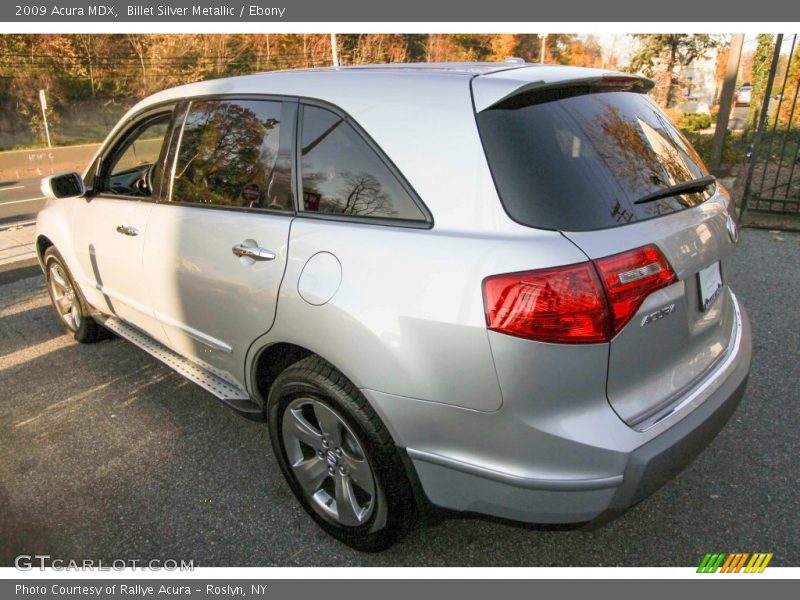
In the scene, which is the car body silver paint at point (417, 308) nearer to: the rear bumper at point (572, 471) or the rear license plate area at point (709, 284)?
the rear bumper at point (572, 471)

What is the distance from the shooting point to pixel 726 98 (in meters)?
9.37

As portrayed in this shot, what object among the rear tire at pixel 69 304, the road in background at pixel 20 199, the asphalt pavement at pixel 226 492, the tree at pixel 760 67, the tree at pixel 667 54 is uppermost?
the tree at pixel 667 54

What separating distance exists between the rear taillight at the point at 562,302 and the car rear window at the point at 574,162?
0.16 meters

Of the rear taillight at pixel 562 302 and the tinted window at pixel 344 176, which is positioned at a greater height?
the tinted window at pixel 344 176

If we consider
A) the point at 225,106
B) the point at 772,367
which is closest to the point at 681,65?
the point at 772,367

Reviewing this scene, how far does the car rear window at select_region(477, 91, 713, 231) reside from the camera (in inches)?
66.8

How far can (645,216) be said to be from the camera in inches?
71.6

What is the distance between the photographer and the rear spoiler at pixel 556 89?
1.81 metres

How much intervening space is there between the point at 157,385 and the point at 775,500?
3.49 m

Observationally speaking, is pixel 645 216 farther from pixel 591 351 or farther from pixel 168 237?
pixel 168 237

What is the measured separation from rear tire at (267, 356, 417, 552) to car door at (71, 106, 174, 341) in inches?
48.6

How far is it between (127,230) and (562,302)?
249 cm

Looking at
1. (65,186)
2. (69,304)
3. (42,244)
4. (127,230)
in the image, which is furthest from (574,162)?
(42,244)

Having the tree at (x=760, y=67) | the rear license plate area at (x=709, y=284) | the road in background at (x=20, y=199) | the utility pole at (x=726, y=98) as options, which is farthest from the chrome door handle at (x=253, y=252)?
the tree at (x=760, y=67)
